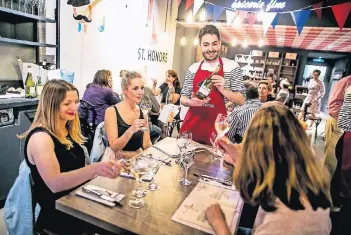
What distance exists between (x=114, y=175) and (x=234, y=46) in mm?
13420

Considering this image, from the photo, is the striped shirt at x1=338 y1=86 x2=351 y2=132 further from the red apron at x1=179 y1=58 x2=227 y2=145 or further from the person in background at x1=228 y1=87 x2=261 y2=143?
the red apron at x1=179 y1=58 x2=227 y2=145

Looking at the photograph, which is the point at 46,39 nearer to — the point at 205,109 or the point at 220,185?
the point at 205,109

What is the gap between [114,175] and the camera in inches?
50.0

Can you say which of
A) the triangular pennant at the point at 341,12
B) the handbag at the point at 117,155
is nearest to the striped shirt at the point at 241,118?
the handbag at the point at 117,155

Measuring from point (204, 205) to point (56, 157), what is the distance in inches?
32.8

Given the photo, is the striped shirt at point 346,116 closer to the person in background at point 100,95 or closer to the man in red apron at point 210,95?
the man in red apron at point 210,95

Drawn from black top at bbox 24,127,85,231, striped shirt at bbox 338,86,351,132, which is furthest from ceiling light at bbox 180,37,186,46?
black top at bbox 24,127,85,231

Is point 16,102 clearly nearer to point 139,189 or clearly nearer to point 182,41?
point 139,189

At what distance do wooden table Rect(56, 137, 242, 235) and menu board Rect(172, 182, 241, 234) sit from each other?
0.09ft

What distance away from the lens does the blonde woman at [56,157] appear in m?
1.31

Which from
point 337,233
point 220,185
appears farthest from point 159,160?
point 337,233

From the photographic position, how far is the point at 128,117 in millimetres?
2229

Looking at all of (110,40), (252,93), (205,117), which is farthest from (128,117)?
(110,40)

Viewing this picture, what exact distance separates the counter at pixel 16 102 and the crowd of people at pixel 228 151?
3.71 feet
